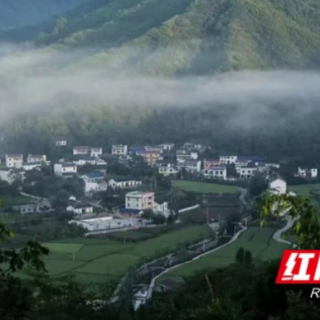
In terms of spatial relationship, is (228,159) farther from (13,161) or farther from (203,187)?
(13,161)

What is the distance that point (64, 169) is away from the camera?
60.8ft

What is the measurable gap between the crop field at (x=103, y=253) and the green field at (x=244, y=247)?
2.20 ft

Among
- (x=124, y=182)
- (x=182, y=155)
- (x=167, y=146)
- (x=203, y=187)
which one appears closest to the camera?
(x=203, y=187)

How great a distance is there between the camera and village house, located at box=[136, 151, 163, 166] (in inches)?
773

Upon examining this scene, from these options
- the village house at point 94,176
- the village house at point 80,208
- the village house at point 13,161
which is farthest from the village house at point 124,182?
the village house at point 13,161

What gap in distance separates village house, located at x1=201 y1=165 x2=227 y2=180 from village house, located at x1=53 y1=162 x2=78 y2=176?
10.7 ft

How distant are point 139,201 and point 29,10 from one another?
51133 mm

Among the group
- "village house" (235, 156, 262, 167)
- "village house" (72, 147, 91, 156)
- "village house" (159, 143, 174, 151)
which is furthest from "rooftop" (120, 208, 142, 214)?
"village house" (159, 143, 174, 151)

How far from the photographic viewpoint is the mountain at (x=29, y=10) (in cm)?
5942

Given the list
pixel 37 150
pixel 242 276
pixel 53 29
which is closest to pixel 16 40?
pixel 53 29

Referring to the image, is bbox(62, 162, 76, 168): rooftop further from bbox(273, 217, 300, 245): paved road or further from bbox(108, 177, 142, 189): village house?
bbox(273, 217, 300, 245): paved road

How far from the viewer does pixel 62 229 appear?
41.1 feet

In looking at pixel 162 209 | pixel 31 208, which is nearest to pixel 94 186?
pixel 31 208

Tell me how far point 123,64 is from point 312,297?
1027 inches
